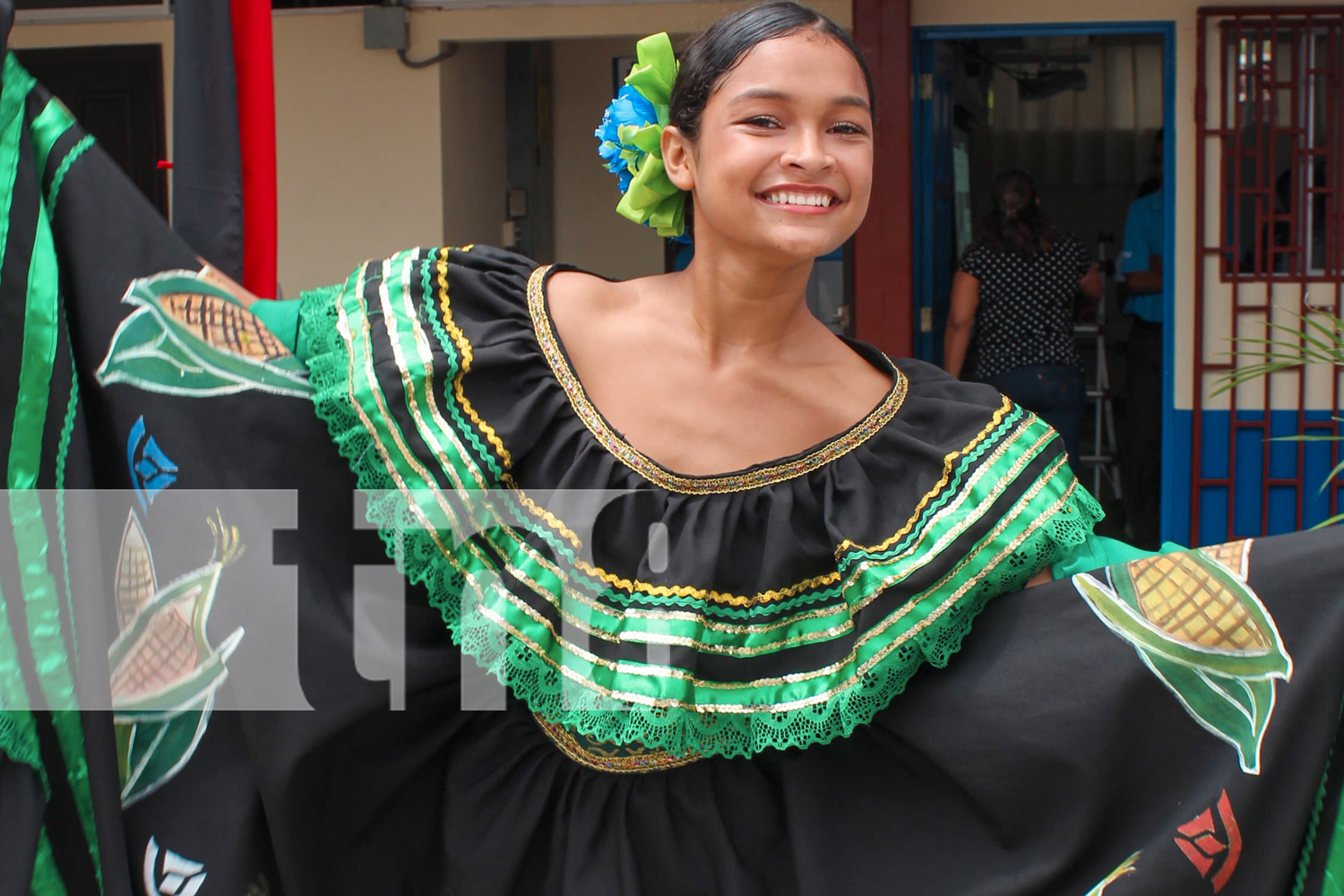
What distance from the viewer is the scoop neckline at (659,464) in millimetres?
1599

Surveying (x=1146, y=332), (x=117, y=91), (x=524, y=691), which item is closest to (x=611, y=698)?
(x=524, y=691)

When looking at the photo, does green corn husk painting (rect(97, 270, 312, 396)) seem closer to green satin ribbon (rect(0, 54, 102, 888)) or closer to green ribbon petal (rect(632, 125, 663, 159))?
A: green satin ribbon (rect(0, 54, 102, 888))

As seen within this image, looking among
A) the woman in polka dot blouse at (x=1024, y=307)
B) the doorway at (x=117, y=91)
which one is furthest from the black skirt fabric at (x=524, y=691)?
the doorway at (x=117, y=91)

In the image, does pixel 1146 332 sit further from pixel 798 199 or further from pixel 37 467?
pixel 37 467

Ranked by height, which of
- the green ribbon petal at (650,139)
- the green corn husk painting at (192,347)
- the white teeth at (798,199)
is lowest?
the green corn husk painting at (192,347)

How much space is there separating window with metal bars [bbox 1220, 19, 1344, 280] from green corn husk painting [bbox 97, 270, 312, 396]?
146 inches

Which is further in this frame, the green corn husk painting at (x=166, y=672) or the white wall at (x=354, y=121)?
the white wall at (x=354, y=121)

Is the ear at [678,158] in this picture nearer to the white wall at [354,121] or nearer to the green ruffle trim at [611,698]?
the green ruffle trim at [611,698]

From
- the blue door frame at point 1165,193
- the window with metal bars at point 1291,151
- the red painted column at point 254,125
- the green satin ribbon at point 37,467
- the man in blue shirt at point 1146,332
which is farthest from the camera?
the man in blue shirt at point 1146,332

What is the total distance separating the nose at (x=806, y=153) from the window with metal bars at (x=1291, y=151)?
10.9 feet

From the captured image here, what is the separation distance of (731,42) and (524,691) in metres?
0.81

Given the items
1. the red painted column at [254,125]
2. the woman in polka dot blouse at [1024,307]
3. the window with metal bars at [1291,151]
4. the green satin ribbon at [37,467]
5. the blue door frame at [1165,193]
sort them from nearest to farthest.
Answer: the green satin ribbon at [37,467] → the red painted column at [254,125] → the window with metal bars at [1291,151] → the blue door frame at [1165,193] → the woman in polka dot blouse at [1024,307]

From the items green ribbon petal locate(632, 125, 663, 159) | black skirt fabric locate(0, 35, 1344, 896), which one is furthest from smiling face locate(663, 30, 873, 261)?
black skirt fabric locate(0, 35, 1344, 896)

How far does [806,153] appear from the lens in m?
1.54
